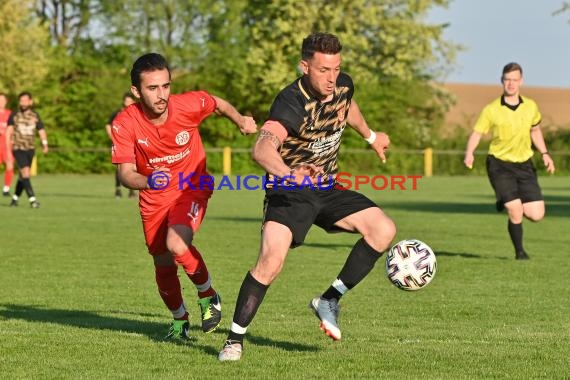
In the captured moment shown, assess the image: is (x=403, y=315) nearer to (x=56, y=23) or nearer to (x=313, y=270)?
(x=313, y=270)

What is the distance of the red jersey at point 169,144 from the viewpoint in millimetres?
8031

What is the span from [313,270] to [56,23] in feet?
179

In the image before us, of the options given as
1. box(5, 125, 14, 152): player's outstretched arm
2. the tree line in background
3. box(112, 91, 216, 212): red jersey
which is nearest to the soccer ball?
box(112, 91, 216, 212): red jersey

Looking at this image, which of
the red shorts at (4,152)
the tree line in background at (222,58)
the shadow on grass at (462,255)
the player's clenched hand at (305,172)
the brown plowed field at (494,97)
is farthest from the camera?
the brown plowed field at (494,97)

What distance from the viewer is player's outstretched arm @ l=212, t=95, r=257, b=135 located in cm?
827

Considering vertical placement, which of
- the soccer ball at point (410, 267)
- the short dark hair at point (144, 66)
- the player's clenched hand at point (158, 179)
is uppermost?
the short dark hair at point (144, 66)

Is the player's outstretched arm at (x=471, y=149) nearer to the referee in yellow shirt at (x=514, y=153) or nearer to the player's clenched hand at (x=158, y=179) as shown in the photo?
the referee in yellow shirt at (x=514, y=153)

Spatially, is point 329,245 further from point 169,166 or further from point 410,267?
point 169,166

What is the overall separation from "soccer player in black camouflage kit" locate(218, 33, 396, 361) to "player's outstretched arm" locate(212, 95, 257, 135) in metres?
0.67

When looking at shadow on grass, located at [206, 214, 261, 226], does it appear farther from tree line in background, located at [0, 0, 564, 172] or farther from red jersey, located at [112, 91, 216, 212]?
tree line in background, located at [0, 0, 564, 172]

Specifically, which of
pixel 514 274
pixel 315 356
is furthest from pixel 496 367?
pixel 514 274

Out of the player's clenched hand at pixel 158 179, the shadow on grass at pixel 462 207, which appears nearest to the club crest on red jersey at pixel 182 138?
the player's clenched hand at pixel 158 179

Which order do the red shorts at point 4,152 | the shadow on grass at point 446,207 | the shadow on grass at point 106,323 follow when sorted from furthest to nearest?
the shadow on grass at point 446,207
the red shorts at point 4,152
the shadow on grass at point 106,323

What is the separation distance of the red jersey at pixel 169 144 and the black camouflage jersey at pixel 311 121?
3.13ft
